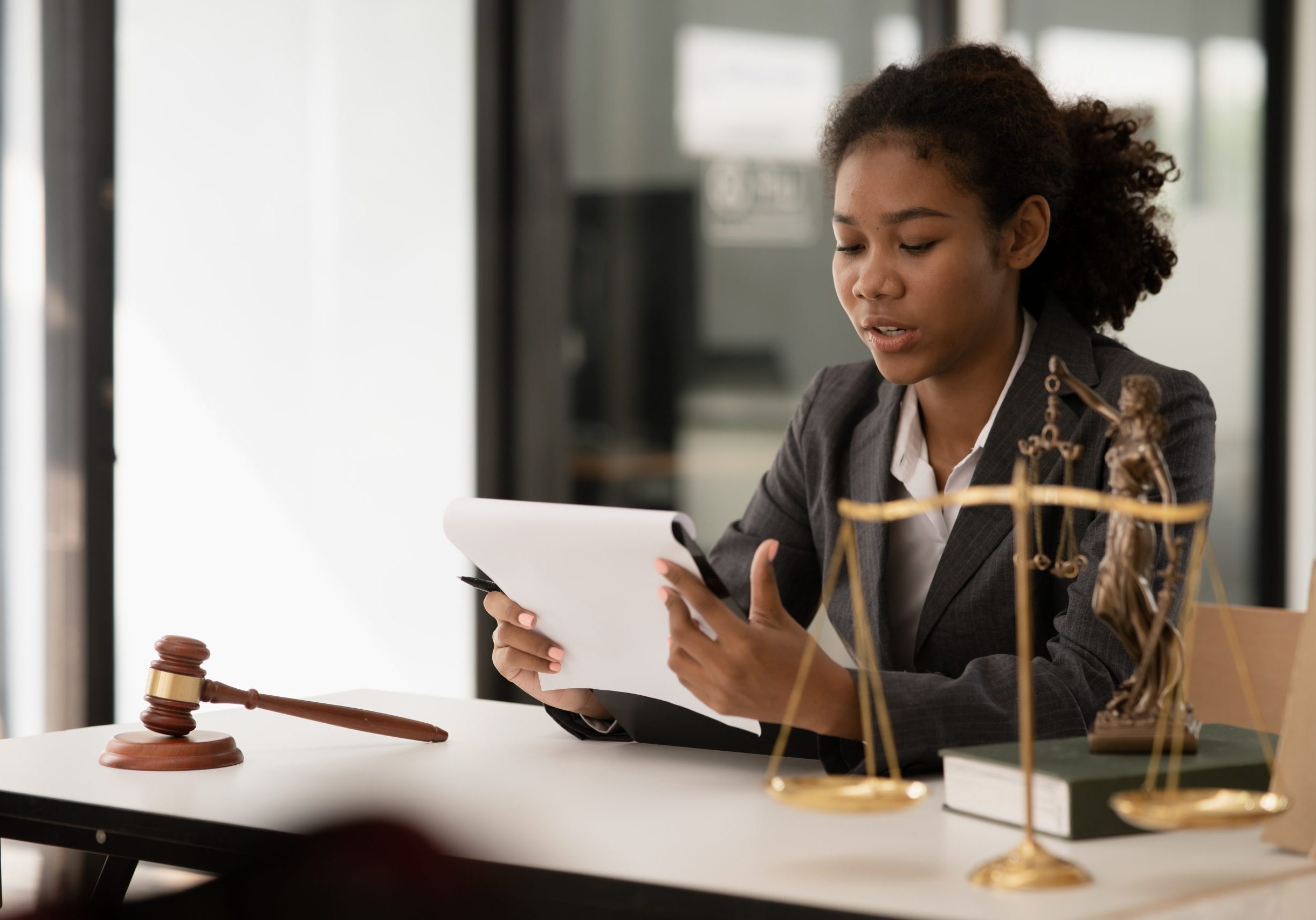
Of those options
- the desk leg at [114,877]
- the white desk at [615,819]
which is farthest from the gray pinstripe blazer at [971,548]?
the desk leg at [114,877]

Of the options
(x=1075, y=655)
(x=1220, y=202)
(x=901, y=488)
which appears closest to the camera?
(x=1075, y=655)

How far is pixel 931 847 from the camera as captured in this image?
1.16 metres

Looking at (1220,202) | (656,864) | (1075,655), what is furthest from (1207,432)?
(1220,202)

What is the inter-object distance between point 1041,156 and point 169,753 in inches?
47.3

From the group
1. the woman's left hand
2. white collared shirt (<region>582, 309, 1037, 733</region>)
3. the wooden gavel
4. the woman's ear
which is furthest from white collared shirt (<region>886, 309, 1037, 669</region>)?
the wooden gavel

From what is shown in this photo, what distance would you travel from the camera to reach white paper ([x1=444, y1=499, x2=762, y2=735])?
1327 millimetres

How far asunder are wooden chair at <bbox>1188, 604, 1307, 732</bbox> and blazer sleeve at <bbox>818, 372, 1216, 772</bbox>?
0.78 ft

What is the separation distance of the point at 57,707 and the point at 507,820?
204cm

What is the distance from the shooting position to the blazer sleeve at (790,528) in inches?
79.0

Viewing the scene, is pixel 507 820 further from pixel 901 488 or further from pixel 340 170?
pixel 340 170

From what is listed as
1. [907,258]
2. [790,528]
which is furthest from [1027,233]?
[790,528]

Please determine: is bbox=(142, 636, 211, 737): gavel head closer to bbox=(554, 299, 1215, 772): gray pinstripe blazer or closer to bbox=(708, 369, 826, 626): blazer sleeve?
bbox=(554, 299, 1215, 772): gray pinstripe blazer

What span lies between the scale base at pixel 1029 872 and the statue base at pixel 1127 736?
214 millimetres

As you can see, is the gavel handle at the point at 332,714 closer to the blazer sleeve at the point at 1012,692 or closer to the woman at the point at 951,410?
the woman at the point at 951,410
